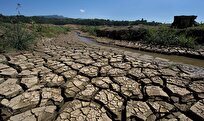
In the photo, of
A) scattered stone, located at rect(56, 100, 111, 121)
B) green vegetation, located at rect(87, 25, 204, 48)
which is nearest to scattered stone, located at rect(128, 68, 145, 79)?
scattered stone, located at rect(56, 100, 111, 121)

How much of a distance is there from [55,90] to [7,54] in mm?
2783

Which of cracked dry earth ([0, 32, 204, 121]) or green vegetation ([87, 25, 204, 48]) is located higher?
green vegetation ([87, 25, 204, 48])

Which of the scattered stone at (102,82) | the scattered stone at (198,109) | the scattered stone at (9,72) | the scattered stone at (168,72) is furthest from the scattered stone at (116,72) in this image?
the scattered stone at (9,72)

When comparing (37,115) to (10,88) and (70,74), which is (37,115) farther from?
(70,74)

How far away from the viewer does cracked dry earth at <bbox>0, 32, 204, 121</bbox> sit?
2.06 metres

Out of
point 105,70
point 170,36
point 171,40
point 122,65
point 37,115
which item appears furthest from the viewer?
point 170,36

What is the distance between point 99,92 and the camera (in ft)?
8.40

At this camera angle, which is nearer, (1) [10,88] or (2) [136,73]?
(1) [10,88]

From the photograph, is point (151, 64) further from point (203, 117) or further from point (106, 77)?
point (203, 117)

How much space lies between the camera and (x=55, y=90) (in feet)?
8.53

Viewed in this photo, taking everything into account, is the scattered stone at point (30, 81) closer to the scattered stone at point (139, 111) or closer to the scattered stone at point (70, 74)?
the scattered stone at point (70, 74)

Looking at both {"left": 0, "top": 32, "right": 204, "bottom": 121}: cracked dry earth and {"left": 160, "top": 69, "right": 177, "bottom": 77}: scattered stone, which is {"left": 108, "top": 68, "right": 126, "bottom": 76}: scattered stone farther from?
{"left": 160, "top": 69, "right": 177, "bottom": 77}: scattered stone

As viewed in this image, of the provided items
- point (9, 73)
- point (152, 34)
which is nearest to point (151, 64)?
point (9, 73)

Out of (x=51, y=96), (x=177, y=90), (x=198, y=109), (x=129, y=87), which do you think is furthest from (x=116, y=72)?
(x=198, y=109)
